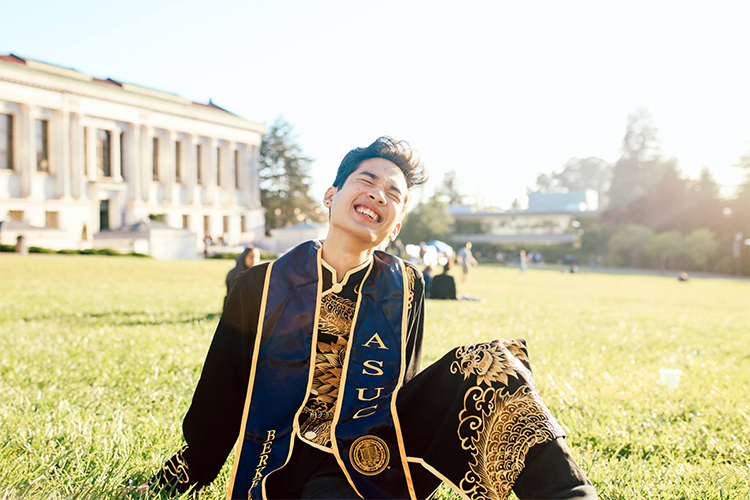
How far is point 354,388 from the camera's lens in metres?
2.35

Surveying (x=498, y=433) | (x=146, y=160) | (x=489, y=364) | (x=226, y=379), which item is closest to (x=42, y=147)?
(x=146, y=160)

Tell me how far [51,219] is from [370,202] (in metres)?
50.0

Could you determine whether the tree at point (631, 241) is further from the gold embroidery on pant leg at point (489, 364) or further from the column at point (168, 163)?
the gold embroidery on pant leg at point (489, 364)

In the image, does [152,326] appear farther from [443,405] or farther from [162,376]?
[443,405]

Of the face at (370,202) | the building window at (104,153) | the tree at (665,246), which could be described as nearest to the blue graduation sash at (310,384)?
the face at (370,202)

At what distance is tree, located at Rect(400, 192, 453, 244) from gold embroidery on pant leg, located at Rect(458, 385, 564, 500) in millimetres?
59068

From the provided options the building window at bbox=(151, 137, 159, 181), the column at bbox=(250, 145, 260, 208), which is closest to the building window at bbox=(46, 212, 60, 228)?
the building window at bbox=(151, 137, 159, 181)

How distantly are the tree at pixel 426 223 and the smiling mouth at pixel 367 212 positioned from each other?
58.7m

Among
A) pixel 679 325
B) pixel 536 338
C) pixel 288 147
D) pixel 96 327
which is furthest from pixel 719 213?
pixel 96 327

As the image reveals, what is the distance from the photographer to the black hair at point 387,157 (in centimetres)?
259

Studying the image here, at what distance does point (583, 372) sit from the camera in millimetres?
6008

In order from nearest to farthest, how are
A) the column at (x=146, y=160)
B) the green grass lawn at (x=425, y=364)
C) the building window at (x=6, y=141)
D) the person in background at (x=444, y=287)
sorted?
the green grass lawn at (x=425, y=364) < the person in background at (x=444, y=287) < the building window at (x=6, y=141) < the column at (x=146, y=160)

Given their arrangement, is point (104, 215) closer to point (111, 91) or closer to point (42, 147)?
point (42, 147)

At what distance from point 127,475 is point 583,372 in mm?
4498
